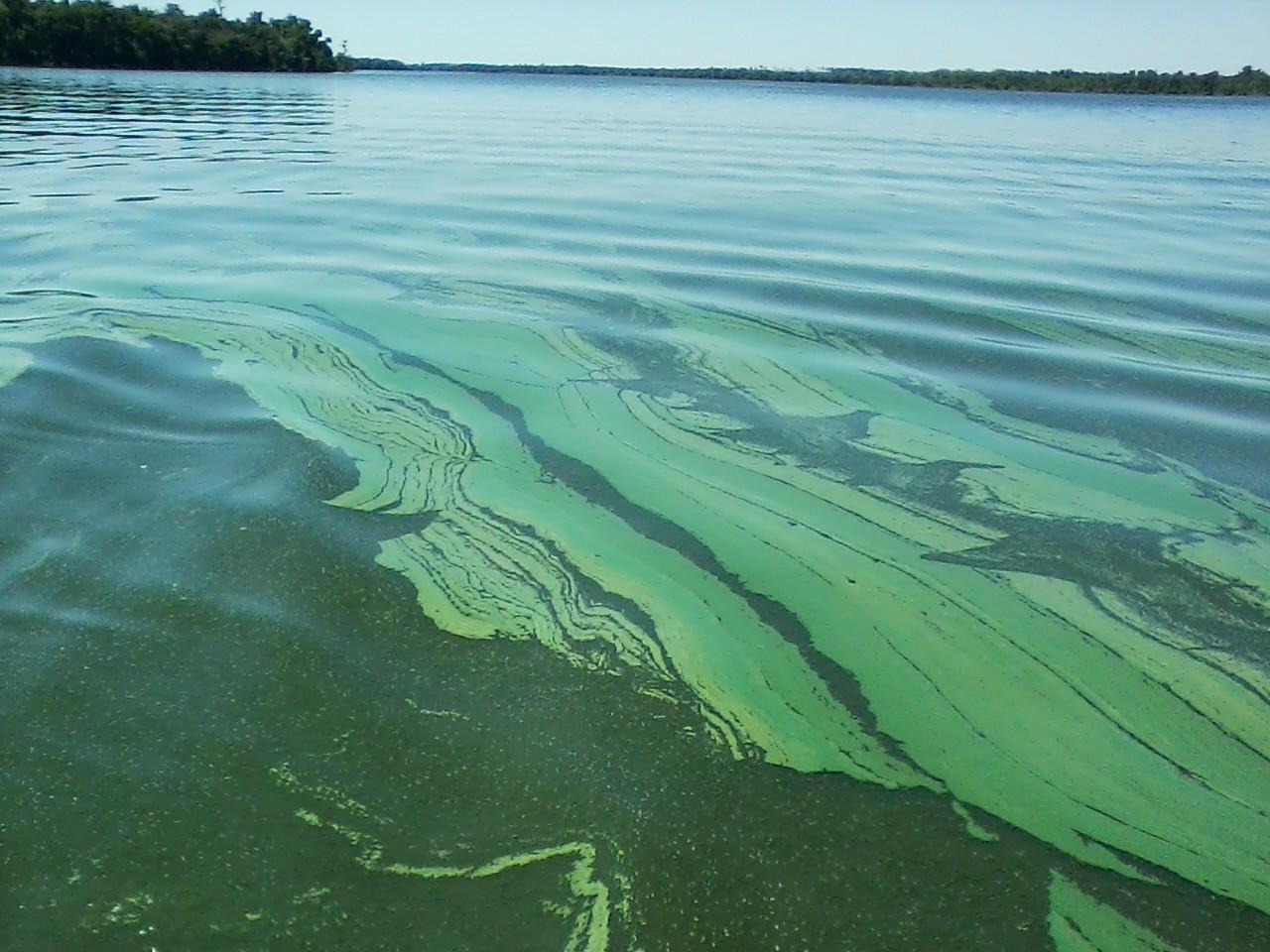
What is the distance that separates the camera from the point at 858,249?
5.61 metres

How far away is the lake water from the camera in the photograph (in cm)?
137

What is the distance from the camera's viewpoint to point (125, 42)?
3747 cm

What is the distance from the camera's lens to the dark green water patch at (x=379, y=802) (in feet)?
4.28

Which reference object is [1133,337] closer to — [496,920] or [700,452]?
[700,452]

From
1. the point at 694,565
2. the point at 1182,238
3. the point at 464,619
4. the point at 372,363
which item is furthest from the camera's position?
the point at 1182,238

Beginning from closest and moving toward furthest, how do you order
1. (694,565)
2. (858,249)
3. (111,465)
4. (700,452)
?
1. (694,565)
2. (111,465)
3. (700,452)
4. (858,249)

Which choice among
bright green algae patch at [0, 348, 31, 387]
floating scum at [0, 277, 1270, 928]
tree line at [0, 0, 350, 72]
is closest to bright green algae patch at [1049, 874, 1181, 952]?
floating scum at [0, 277, 1270, 928]

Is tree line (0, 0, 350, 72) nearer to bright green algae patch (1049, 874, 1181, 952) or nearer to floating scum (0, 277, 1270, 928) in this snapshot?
floating scum (0, 277, 1270, 928)

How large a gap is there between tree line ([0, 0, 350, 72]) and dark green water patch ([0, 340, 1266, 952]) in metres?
39.5

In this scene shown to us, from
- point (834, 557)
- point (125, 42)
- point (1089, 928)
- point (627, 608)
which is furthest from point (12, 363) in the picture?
point (125, 42)

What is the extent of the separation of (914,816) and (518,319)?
297 cm

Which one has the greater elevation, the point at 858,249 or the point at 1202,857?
the point at 858,249

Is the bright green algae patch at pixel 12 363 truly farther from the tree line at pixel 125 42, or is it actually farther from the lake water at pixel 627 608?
the tree line at pixel 125 42

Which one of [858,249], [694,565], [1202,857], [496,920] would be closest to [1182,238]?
[858,249]
